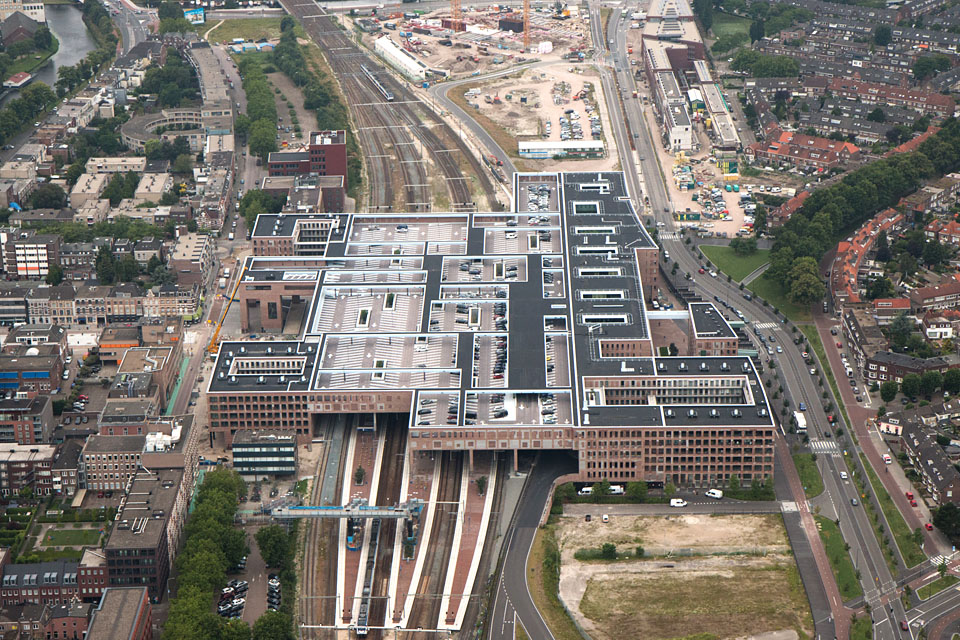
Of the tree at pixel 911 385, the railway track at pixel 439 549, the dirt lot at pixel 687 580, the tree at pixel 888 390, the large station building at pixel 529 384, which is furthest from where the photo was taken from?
the tree at pixel 911 385

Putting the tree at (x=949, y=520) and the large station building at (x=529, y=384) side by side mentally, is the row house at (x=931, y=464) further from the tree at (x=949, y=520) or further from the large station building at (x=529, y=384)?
the large station building at (x=529, y=384)

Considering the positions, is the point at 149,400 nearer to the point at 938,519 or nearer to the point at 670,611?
the point at 670,611

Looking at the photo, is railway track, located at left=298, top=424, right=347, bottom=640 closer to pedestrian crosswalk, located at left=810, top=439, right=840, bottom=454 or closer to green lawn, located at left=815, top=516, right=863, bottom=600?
green lawn, located at left=815, top=516, right=863, bottom=600

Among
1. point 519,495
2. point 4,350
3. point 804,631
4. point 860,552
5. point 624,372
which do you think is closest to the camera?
point 804,631

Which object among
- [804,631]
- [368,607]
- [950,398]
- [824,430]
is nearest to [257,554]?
[368,607]

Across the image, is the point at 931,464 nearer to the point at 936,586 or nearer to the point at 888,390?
the point at 888,390

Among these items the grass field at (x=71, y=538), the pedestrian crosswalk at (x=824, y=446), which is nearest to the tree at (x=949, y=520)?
the pedestrian crosswalk at (x=824, y=446)
